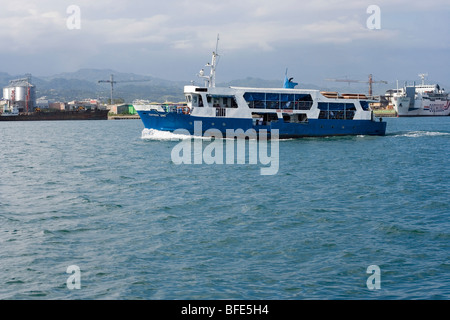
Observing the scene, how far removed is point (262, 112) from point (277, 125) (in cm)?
220

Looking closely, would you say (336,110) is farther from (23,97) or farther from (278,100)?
(23,97)

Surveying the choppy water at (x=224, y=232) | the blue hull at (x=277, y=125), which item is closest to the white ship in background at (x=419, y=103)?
the blue hull at (x=277, y=125)

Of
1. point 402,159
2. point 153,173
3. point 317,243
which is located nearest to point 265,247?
point 317,243

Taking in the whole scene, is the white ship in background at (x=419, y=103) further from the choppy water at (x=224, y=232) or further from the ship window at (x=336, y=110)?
the choppy water at (x=224, y=232)

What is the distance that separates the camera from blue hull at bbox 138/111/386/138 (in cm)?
4725

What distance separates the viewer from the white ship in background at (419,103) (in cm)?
14400

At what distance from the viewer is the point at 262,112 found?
4819 centimetres

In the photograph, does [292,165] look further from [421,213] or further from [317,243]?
[317,243]

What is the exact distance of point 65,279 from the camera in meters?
12.3

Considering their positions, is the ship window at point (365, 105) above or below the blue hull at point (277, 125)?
above

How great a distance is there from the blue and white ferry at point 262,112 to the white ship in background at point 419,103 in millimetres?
96998

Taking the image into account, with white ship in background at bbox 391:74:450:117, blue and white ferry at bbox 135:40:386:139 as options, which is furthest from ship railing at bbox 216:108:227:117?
white ship in background at bbox 391:74:450:117

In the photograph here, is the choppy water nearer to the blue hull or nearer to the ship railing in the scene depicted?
the blue hull

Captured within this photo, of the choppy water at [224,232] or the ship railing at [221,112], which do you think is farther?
the ship railing at [221,112]
